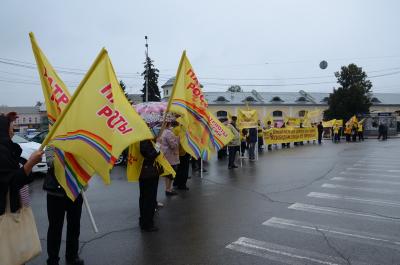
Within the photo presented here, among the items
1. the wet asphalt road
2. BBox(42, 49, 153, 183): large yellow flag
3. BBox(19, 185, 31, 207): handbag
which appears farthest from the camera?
the wet asphalt road

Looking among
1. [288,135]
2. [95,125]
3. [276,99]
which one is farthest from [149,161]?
[276,99]

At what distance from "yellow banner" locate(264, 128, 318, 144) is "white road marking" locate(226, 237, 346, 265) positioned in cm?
1802

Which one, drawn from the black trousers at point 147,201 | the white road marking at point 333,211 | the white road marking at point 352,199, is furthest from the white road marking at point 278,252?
the white road marking at point 352,199

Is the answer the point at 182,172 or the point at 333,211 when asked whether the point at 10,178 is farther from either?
the point at 182,172

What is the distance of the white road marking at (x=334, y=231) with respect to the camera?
5.54 meters

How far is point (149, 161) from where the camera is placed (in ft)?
20.8

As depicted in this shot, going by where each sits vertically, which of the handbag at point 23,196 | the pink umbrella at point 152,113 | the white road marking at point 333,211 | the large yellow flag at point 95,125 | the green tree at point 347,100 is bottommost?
the white road marking at point 333,211

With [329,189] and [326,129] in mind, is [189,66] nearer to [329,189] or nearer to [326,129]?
[329,189]

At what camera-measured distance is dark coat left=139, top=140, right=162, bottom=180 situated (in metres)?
6.23

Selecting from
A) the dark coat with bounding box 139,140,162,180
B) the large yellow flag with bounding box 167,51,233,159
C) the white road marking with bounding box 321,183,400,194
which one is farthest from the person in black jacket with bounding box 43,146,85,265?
the white road marking with bounding box 321,183,400,194

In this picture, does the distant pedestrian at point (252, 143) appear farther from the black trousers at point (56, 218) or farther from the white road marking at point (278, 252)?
the black trousers at point (56, 218)

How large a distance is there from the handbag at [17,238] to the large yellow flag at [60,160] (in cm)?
76

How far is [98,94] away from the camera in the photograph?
4.14 m

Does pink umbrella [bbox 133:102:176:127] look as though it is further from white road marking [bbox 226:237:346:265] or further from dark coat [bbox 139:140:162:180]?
white road marking [bbox 226:237:346:265]
